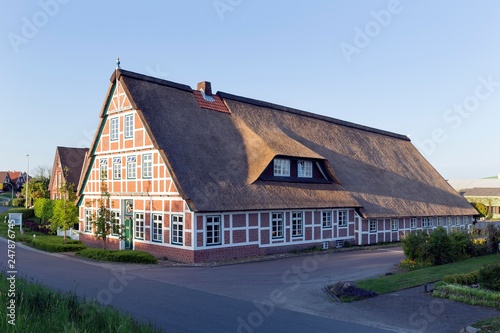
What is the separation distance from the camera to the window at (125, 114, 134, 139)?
25.9 metres

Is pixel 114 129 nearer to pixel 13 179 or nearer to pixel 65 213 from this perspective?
pixel 65 213

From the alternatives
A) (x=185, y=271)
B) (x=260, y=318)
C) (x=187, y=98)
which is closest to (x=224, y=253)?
(x=185, y=271)

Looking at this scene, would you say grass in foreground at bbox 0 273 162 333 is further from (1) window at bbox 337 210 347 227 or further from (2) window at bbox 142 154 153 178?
(1) window at bbox 337 210 347 227

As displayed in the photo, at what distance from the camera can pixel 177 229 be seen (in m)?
23.0

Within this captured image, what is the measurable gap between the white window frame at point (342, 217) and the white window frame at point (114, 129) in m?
14.8

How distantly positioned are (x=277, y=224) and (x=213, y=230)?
4544 millimetres

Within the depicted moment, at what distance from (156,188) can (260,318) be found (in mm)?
13971

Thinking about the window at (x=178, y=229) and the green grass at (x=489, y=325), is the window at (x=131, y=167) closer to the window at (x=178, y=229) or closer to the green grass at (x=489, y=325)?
the window at (x=178, y=229)

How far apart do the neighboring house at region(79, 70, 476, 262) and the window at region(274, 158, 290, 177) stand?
0.20 feet

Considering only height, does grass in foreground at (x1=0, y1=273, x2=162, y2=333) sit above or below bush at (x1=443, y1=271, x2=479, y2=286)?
above

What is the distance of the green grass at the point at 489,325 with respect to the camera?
33.3ft

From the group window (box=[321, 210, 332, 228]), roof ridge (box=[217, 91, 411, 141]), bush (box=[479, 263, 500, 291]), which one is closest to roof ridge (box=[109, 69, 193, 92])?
roof ridge (box=[217, 91, 411, 141])

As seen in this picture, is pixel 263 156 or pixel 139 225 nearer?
pixel 139 225

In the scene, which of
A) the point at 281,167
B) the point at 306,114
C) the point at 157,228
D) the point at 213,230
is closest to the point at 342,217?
the point at 281,167
